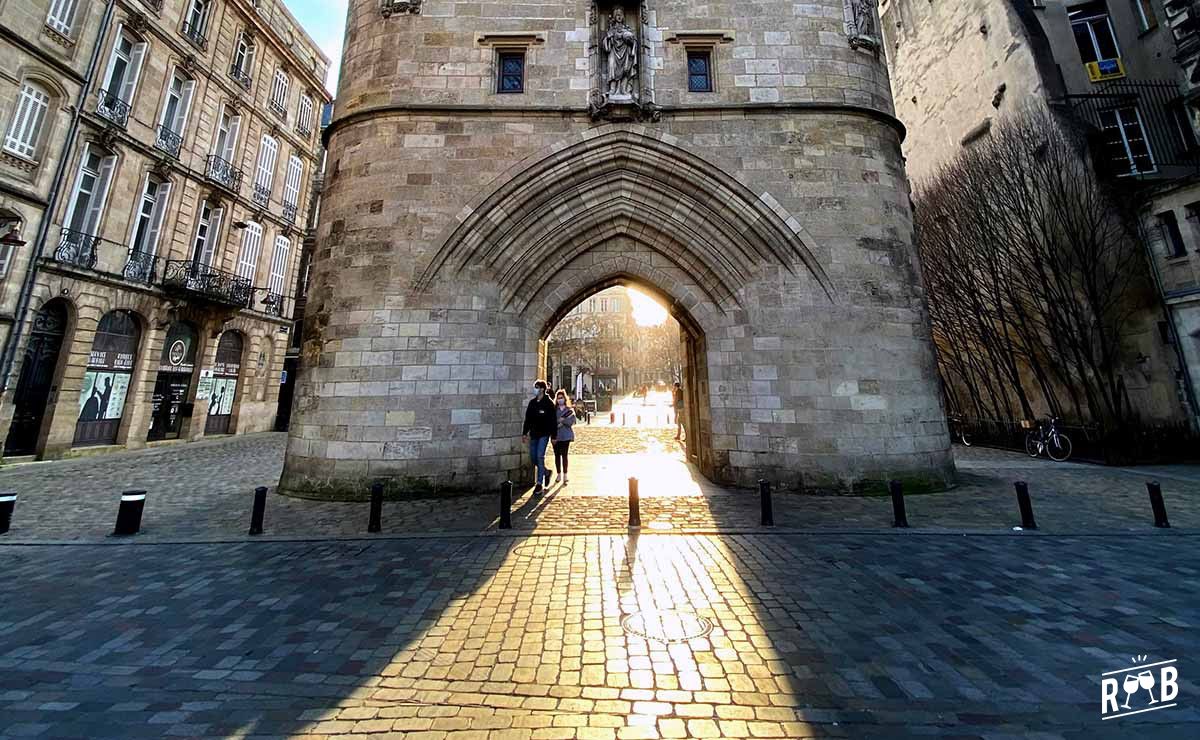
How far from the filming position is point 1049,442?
11.8 m

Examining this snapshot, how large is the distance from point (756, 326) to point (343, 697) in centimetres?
803

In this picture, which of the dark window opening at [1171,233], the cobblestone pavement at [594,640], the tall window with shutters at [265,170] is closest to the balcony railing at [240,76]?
the tall window with shutters at [265,170]

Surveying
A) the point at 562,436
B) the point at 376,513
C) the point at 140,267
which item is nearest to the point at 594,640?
the point at 376,513

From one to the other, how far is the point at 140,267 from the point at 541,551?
17.9 m

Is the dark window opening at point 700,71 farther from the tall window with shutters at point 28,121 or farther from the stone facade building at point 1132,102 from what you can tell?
the tall window with shutters at point 28,121

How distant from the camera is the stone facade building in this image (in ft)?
37.1

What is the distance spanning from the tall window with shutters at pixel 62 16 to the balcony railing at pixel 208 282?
255 inches

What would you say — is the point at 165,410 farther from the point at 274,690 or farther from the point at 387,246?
the point at 274,690

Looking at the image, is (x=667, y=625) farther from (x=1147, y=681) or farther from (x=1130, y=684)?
(x=1147, y=681)

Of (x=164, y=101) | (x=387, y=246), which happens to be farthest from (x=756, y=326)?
(x=164, y=101)

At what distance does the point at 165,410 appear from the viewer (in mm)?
15781

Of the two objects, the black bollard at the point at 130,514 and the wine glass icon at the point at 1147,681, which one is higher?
the black bollard at the point at 130,514

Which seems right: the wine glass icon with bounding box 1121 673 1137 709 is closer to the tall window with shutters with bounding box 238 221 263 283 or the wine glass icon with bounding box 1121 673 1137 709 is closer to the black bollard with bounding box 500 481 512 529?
the black bollard with bounding box 500 481 512 529

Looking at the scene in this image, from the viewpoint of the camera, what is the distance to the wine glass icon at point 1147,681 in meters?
2.54
